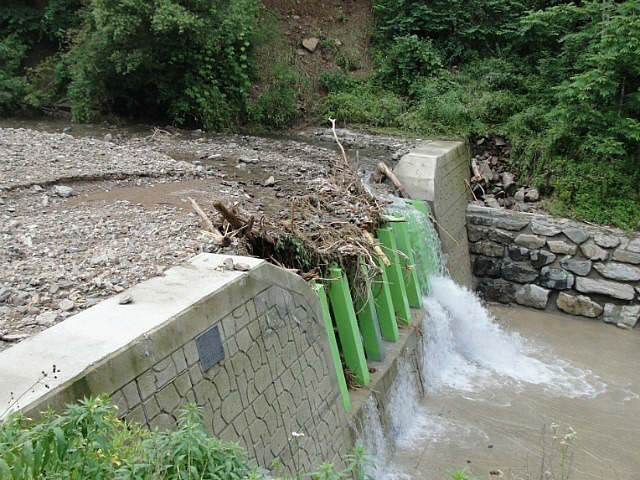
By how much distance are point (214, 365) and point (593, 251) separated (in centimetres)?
711

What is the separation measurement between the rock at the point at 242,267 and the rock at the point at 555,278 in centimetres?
657

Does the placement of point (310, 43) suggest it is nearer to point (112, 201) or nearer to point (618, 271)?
point (618, 271)

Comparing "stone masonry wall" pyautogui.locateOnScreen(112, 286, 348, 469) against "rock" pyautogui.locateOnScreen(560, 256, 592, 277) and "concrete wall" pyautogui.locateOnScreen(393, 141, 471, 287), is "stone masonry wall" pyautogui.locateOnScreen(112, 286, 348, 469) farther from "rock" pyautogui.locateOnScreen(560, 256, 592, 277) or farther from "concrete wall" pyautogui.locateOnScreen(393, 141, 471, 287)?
"rock" pyautogui.locateOnScreen(560, 256, 592, 277)

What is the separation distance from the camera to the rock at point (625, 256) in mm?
8859

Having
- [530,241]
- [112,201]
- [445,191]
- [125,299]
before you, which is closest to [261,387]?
[125,299]

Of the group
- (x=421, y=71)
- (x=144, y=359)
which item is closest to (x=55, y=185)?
(x=144, y=359)

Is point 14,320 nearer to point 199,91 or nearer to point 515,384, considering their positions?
point 515,384

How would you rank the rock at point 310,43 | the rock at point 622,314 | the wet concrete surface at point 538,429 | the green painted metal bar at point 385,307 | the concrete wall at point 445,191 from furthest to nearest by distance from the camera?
1. the rock at point 310,43
2. the concrete wall at point 445,191
3. the rock at point 622,314
4. the green painted metal bar at point 385,307
5. the wet concrete surface at point 538,429

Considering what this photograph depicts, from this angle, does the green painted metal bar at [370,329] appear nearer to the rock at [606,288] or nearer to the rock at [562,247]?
the rock at [562,247]

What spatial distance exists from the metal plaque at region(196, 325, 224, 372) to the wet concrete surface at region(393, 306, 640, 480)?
2701 mm

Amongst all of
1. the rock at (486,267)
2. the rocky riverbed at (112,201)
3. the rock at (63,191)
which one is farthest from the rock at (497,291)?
the rock at (63,191)

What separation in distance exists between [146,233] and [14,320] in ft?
5.63

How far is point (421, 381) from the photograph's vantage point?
6.88m

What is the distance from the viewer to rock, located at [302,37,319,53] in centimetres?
1496
